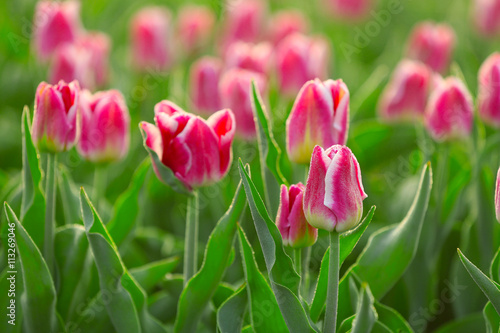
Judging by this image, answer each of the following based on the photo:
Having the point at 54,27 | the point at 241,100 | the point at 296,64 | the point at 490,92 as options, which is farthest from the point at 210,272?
the point at 54,27

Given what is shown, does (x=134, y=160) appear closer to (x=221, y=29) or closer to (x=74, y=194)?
(x=74, y=194)

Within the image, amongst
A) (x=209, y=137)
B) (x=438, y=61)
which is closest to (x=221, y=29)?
(x=438, y=61)

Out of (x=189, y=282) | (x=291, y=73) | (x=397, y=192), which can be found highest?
(x=291, y=73)

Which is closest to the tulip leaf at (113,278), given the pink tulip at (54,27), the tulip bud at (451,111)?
the tulip bud at (451,111)

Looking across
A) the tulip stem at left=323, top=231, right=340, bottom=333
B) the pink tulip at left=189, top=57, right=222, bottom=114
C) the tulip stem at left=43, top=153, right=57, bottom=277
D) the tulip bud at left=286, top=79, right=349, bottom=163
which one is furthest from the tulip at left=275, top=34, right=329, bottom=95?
the tulip stem at left=323, top=231, right=340, bottom=333

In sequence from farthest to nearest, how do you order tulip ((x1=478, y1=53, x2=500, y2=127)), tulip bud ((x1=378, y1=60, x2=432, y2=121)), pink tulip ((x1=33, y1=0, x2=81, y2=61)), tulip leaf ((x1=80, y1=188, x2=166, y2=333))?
pink tulip ((x1=33, y1=0, x2=81, y2=61)) → tulip bud ((x1=378, y1=60, x2=432, y2=121)) → tulip ((x1=478, y1=53, x2=500, y2=127)) → tulip leaf ((x1=80, y1=188, x2=166, y2=333))

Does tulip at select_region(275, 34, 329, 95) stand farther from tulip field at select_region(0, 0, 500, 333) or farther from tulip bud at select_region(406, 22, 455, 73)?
tulip bud at select_region(406, 22, 455, 73)
